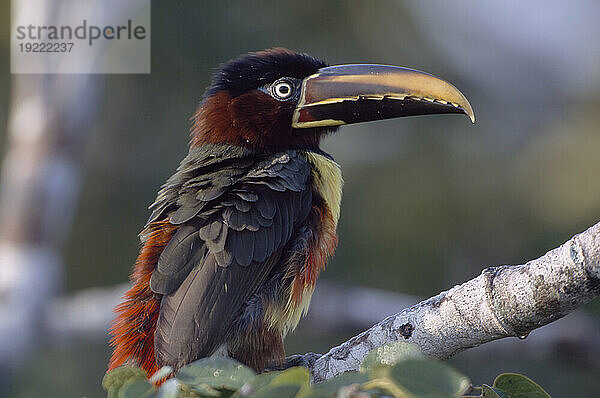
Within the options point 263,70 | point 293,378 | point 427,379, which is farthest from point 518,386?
point 263,70

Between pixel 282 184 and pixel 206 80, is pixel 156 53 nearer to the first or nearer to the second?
pixel 206 80

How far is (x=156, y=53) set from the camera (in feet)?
29.8

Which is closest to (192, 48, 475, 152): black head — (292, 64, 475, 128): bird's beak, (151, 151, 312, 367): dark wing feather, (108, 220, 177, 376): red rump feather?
(292, 64, 475, 128): bird's beak

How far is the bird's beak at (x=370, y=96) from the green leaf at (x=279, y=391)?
6.64 ft

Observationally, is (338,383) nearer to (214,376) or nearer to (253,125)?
(214,376)

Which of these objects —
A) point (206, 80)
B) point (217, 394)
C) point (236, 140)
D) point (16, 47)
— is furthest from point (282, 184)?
point (206, 80)

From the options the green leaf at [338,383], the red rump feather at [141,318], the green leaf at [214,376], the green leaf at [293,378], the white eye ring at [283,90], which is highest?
the white eye ring at [283,90]

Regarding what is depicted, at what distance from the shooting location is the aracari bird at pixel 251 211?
2.66 meters

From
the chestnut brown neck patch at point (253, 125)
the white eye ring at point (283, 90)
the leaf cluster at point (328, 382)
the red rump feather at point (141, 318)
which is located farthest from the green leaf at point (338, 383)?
the white eye ring at point (283, 90)

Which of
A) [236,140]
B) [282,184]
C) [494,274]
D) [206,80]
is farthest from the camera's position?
[206,80]

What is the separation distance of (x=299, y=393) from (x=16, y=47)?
20.3 feet

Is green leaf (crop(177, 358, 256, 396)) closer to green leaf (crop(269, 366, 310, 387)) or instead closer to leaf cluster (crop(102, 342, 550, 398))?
leaf cluster (crop(102, 342, 550, 398))

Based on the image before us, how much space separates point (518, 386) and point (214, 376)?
0.71 metres

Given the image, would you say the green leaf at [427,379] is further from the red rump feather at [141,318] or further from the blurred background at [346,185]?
the blurred background at [346,185]
